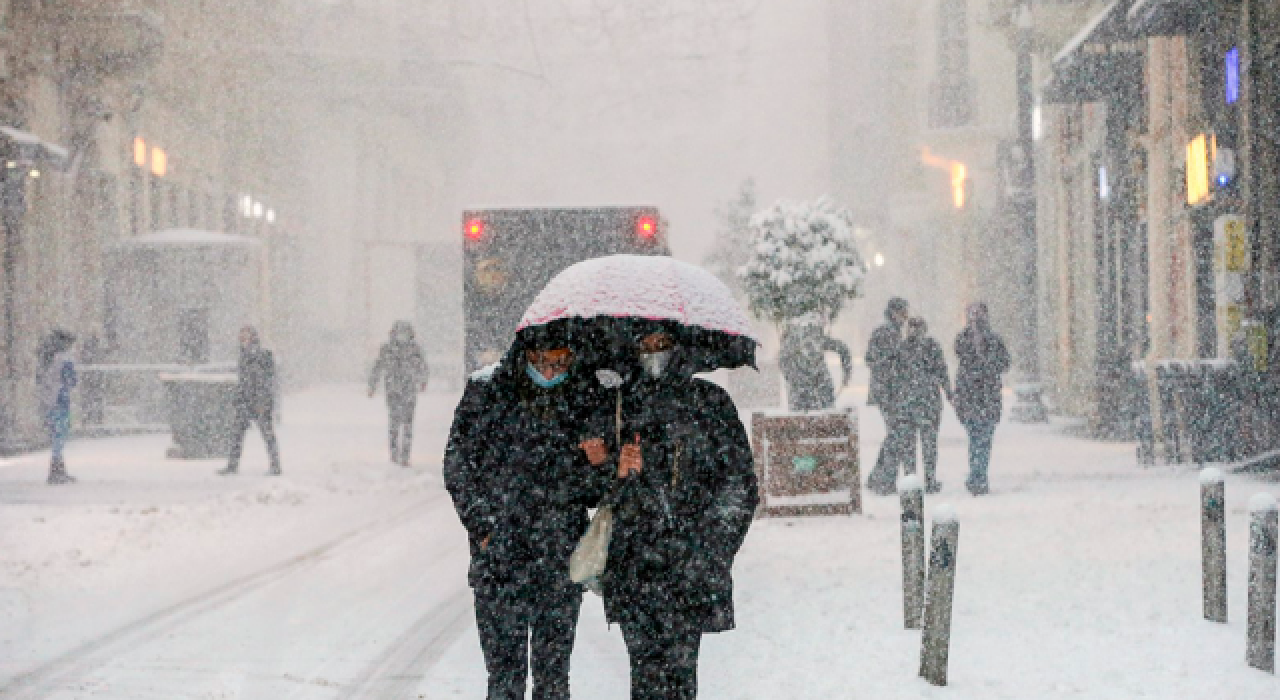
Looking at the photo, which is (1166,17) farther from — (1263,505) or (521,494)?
(521,494)

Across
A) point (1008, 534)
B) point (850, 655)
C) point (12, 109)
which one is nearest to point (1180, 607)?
point (850, 655)

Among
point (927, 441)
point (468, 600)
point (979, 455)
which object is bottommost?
point (468, 600)

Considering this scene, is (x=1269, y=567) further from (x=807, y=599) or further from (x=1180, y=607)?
(x=807, y=599)

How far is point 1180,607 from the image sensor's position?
804 centimetres

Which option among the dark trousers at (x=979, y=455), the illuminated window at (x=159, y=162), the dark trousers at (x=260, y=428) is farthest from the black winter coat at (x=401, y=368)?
the illuminated window at (x=159, y=162)

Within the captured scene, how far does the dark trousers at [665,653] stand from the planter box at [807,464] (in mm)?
7637

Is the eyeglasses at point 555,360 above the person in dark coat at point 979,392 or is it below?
above

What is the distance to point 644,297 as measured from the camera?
4.89 m

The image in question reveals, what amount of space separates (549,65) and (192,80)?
10.1m

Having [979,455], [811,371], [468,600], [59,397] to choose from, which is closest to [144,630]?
[468,600]

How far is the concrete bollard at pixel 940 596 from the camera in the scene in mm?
6348

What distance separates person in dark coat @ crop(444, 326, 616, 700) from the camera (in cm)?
504

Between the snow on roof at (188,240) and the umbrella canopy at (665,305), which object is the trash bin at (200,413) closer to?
the snow on roof at (188,240)

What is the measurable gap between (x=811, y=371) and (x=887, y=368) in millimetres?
1179
